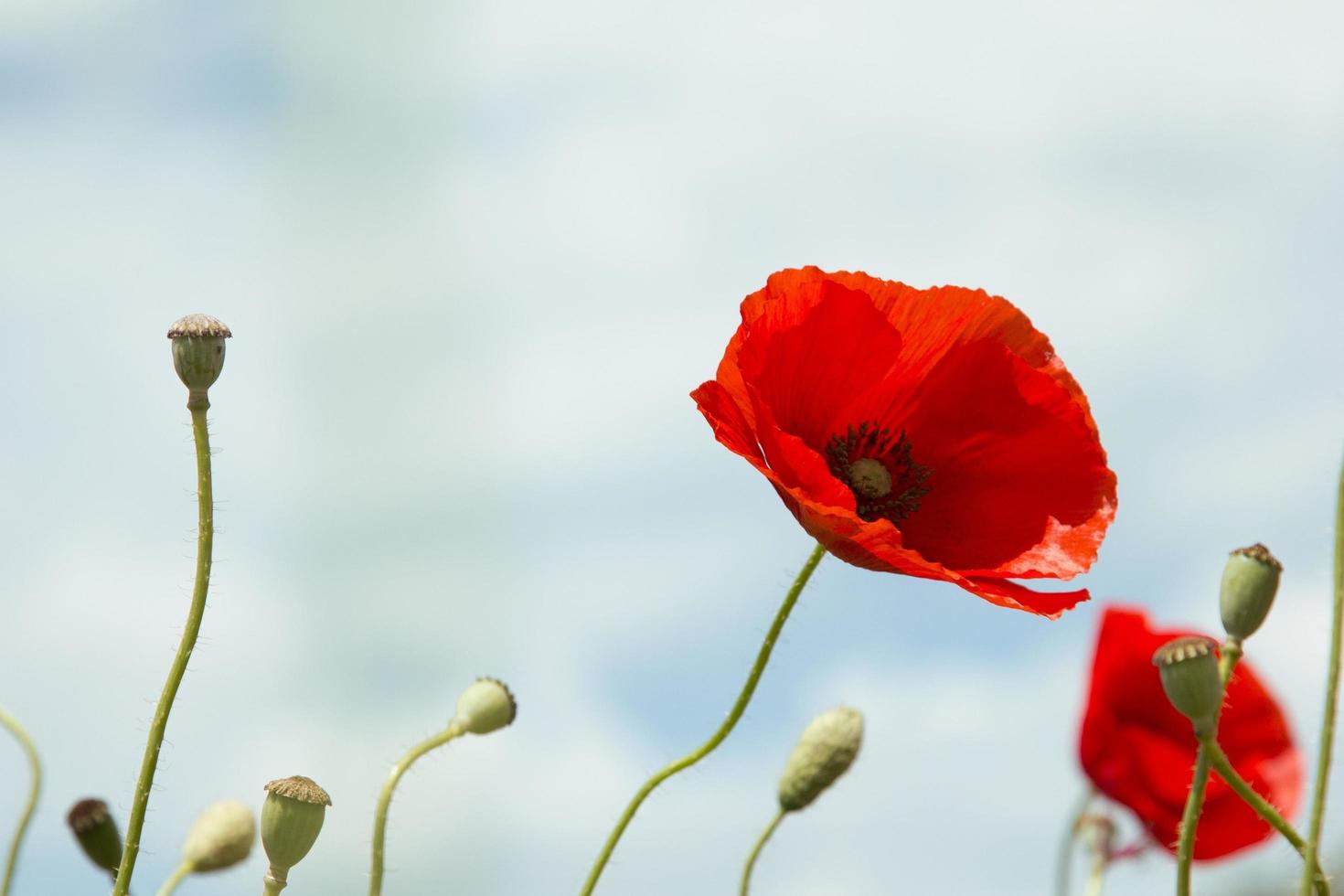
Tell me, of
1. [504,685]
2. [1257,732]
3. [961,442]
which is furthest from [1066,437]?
[1257,732]

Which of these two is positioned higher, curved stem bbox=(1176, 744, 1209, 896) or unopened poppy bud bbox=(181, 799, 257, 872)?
curved stem bbox=(1176, 744, 1209, 896)

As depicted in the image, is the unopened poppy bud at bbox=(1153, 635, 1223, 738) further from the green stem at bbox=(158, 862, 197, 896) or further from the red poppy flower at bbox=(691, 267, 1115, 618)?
the green stem at bbox=(158, 862, 197, 896)

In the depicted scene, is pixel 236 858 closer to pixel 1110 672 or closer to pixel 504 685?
pixel 504 685

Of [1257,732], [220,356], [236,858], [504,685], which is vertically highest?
[1257,732]

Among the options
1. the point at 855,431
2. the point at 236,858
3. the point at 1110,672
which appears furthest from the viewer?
the point at 1110,672

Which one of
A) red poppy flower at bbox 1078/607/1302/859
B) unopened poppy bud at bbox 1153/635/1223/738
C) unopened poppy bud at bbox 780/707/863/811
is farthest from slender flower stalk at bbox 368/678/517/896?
red poppy flower at bbox 1078/607/1302/859
